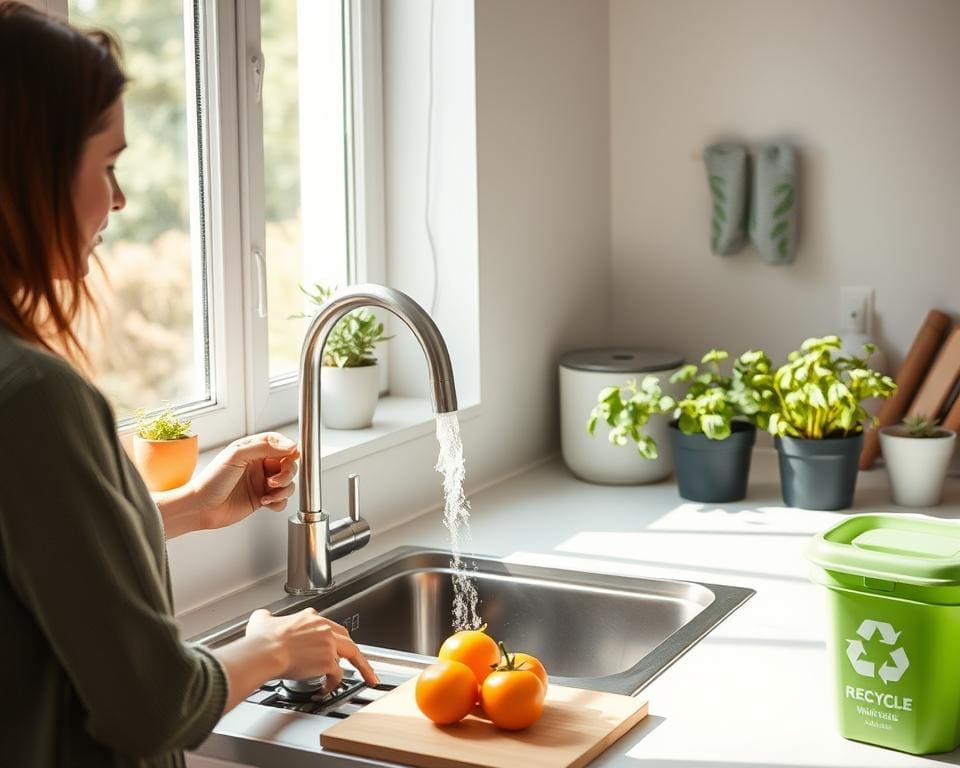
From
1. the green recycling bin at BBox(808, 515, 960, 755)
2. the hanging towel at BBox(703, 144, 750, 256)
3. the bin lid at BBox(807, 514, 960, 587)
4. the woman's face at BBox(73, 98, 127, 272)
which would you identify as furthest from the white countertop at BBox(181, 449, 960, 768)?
the woman's face at BBox(73, 98, 127, 272)

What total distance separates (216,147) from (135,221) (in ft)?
0.57

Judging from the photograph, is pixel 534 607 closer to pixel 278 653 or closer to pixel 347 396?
pixel 347 396

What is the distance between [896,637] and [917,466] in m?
1.02

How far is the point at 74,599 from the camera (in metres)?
0.90

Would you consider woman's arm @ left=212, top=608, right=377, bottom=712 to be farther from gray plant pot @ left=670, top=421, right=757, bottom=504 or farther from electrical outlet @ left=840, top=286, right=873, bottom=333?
electrical outlet @ left=840, top=286, right=873, bottom=333

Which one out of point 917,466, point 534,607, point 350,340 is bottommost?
point 534,607

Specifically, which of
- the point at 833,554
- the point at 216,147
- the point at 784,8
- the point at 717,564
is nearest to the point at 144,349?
the point at 216,147

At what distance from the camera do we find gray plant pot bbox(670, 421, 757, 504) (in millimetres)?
2229

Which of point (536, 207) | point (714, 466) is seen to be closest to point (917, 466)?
point (714, 466)

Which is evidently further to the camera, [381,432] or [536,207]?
[536,207]

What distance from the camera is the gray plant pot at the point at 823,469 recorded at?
2166 millimetres

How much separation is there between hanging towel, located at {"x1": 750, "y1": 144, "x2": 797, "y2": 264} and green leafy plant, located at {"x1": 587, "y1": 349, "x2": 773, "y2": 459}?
41 cm

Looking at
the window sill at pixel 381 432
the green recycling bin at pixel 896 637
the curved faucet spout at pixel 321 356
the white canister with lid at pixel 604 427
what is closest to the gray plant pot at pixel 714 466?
the white canister with lid at pixel 604 427

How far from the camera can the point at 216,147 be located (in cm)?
189
